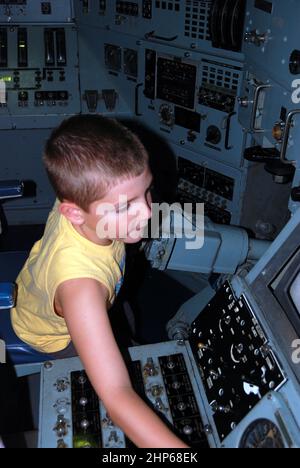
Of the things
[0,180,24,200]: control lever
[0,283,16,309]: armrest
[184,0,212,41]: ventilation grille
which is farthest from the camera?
[184,0,212,41]: ventilation grille

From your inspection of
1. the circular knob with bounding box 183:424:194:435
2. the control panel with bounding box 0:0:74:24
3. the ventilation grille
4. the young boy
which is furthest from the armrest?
the control panel with bounding box 0:0:74:24

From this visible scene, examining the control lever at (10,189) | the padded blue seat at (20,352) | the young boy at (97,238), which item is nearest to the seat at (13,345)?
the padded blue seat at (20,352)

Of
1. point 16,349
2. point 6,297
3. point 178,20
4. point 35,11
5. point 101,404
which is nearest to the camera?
point 101,404

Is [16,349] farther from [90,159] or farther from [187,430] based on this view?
[90,159]

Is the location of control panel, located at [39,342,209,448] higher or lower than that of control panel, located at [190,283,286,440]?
lower

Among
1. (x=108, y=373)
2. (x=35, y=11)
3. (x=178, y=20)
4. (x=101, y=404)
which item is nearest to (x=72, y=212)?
(x=108, y=373)

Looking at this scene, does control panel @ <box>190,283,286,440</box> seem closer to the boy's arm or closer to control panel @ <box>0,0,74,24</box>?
the boy's arm

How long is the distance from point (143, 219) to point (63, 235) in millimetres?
260

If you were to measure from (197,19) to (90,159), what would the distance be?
6.56ft

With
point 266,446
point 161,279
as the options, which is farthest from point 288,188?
point 266,446

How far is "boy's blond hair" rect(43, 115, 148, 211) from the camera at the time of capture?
117 cm

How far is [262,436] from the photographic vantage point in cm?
107

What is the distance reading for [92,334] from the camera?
44.4 inches

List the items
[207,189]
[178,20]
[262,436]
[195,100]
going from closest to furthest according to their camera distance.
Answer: [262,436] → [178,20] → [195,100] → [207,189]
